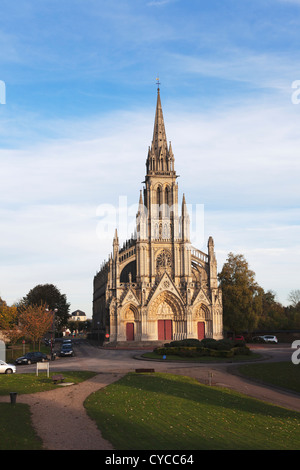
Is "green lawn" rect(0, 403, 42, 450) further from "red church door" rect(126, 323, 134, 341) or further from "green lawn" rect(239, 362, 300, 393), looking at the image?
"red church door" rect(126, 323, 134, 341)

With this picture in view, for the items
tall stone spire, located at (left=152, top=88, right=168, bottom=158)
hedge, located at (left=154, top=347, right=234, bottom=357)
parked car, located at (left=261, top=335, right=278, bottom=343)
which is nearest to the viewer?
hedge, located at (left=154, top=347, right=234, bottom=357)

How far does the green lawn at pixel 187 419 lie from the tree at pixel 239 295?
159 ft

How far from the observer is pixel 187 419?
1673cm

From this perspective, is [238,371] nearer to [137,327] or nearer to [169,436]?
[169,436]

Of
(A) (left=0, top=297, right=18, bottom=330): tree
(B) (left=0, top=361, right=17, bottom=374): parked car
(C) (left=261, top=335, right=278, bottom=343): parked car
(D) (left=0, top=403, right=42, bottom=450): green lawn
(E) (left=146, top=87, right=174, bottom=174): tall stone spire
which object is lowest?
(C) (left=261, top=335, right=278, bottom=343): parked car

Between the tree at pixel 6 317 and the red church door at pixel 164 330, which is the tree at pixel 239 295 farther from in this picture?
the tree at pixel 6 317

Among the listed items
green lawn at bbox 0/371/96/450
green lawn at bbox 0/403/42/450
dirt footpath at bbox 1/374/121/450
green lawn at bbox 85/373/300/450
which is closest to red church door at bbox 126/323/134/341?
green lawn at bbox 0/371/96/450

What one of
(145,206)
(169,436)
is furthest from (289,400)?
(145,206)

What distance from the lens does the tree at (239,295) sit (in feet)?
235

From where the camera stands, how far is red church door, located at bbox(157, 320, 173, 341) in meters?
69.6

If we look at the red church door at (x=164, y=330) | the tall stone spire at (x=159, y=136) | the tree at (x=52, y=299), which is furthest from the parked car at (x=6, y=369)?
the tree at (x=52, y=299)

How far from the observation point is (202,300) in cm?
7044

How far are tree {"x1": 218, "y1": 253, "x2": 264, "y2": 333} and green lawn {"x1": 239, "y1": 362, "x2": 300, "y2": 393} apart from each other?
3415cm

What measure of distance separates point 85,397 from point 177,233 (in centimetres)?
5313
